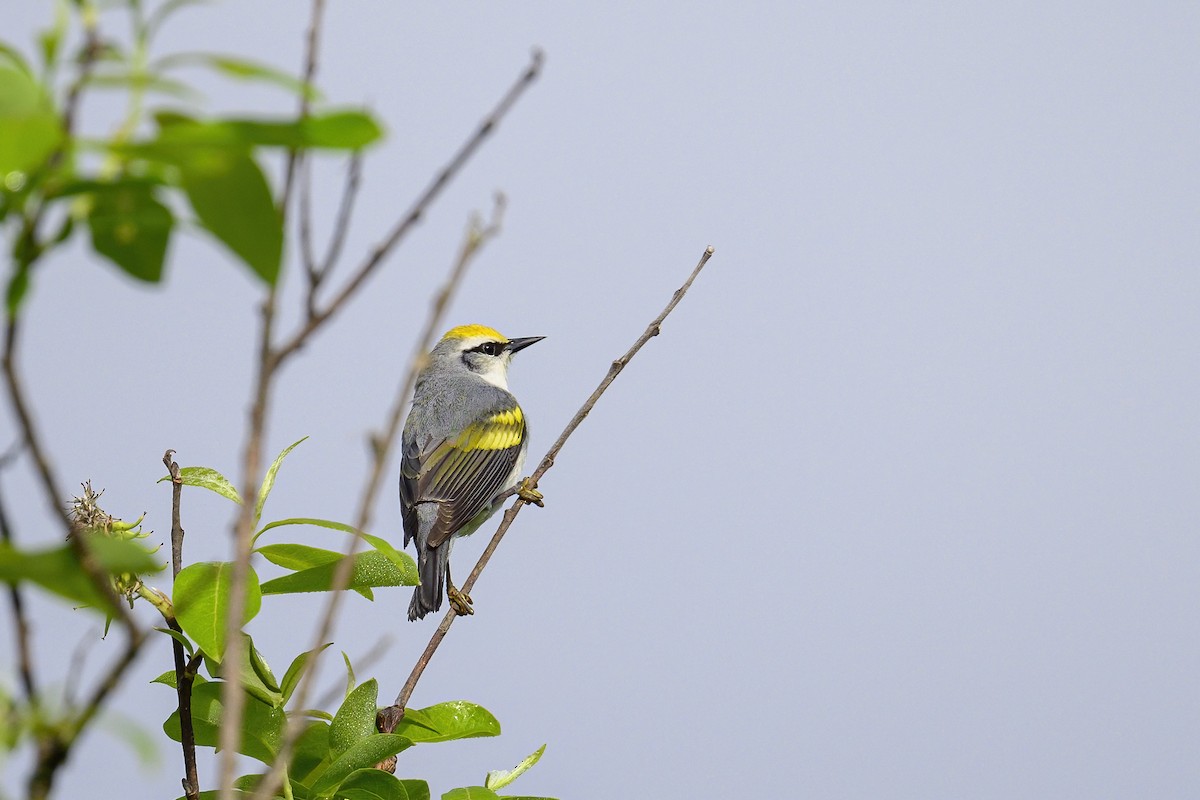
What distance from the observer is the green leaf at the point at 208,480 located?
2029mm

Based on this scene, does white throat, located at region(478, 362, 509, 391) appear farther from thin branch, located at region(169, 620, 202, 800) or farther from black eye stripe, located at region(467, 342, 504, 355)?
thin branch, located at region(169, 620, 202, 800)

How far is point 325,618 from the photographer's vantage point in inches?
32.1

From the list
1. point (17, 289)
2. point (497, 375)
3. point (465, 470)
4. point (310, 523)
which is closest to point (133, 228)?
point (17, 289)

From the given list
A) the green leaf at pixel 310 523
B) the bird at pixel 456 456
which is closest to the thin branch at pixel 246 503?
the green leaf at pixel 310 523

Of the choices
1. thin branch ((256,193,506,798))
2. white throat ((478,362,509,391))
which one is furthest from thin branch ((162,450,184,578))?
white throat ((478,362,509,391))

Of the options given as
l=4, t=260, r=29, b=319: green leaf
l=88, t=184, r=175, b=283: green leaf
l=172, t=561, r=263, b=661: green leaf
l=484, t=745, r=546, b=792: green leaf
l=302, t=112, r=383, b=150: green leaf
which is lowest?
l=484, t=745, r=546, b=792: green leaf

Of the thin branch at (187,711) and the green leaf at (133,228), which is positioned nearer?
the green leaf at (133,228)

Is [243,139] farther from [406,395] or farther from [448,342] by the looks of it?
[448,342]

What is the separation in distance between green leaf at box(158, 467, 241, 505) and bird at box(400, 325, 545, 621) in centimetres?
274

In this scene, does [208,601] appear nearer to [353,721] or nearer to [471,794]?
[353,721]

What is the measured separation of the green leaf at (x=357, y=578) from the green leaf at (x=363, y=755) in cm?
26

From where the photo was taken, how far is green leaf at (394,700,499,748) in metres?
2.04

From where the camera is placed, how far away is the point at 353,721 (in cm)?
188

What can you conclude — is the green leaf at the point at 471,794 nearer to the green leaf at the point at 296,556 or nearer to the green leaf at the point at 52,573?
the green leaf at the point at 296,556
